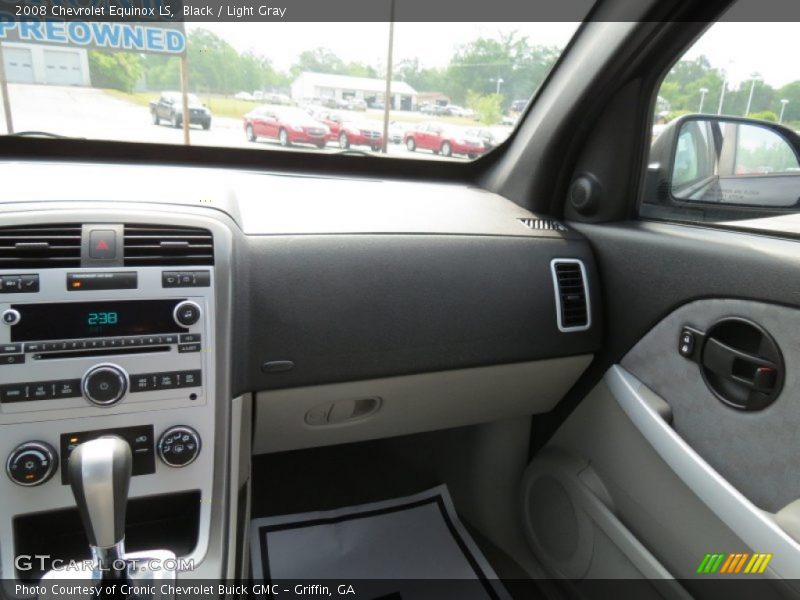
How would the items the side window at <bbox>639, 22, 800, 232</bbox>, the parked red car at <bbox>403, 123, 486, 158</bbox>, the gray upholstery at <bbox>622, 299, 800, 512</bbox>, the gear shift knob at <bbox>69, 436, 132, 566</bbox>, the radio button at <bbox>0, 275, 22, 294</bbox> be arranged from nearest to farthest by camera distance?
the gear shift knob at <bbox>69, 436, 132, 566</bbox>, the radio button at <bbox>0, 275, 22, 294</bbox>, the gray upholstery at <bbox>622, 299, 800, 512</bbox>, the side window at <bbox>639, 22, 800, 232</bbox>, the parked red car at <bbox>403, 123, 486, 158</bbox>

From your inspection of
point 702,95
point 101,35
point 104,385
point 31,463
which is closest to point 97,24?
point 101,35

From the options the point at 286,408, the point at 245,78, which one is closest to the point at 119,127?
the point at 245,78

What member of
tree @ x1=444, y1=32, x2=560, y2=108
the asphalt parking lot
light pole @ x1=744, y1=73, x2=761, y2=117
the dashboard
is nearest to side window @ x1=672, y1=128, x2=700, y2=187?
light pole @ x1=744, y1=73, x2=761, y2=117

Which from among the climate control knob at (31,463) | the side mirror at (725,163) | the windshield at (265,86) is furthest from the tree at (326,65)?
the climate control knob at (31,463)

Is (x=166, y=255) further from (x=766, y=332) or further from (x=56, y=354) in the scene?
Result: (x=766, y=332)

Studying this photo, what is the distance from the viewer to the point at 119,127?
4.83ft

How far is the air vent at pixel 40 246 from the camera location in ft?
2.97

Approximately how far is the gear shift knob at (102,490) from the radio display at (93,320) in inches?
8.2

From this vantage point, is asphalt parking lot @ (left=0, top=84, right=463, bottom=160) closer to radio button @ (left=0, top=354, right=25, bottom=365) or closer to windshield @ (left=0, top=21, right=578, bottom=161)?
windshield @ (left=0, top=21, right=578, bottom=161)

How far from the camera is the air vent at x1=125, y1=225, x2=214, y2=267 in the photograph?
3.18 feet

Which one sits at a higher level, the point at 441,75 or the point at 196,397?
the point at 441,75

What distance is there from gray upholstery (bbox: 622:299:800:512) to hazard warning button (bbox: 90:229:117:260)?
118 cm

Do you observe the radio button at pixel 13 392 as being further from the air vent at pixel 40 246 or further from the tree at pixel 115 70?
the tree at pixel 115 70

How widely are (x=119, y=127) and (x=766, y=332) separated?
159 cm
